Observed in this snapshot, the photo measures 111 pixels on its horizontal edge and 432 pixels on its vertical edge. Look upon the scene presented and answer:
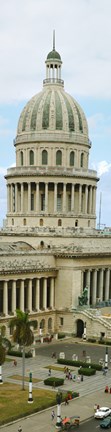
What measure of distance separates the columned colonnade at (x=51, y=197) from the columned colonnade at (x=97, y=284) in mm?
13444

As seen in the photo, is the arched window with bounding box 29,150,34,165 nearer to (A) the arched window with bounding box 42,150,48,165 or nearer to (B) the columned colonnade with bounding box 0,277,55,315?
(A) the arched window with bounding box 42,150,48,165

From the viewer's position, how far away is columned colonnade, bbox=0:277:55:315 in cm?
9244

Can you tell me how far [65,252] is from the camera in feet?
335

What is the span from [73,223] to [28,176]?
12112 mm

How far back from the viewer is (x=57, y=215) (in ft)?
382

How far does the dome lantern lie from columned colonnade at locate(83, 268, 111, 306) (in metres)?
38.3

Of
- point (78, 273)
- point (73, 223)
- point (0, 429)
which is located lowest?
point (0, 429)

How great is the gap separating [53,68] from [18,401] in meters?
78.6

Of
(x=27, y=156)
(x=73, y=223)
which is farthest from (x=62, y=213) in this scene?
(x=27, y=156)

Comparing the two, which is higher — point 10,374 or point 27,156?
point 27,156

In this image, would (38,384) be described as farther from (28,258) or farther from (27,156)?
(27,156)

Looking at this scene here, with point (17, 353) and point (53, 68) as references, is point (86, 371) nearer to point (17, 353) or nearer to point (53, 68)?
point (17, 353)

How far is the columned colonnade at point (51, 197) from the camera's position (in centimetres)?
11650

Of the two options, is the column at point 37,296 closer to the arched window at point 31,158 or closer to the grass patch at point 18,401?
the arched window at point 31,158
